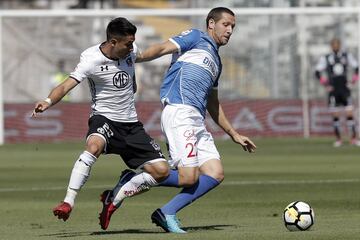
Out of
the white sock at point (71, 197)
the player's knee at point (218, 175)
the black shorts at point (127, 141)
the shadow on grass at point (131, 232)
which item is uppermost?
the black shorts at point (127, 141)

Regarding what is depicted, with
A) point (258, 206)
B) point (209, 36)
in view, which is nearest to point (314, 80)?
point (258, 206)

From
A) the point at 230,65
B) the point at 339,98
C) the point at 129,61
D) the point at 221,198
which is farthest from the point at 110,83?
the point at 230,65

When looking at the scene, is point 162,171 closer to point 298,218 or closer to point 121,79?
point 121,79

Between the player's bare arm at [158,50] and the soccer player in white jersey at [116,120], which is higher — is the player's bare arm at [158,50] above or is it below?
above

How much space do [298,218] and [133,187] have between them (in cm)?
165

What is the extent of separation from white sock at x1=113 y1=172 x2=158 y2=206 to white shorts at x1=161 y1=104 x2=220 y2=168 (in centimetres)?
27

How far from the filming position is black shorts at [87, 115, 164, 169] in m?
10.8

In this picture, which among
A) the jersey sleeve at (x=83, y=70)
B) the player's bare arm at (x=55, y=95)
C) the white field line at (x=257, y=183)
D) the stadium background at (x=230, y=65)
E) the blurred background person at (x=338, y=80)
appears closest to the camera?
the player's bare arm at (x=55, y=95)

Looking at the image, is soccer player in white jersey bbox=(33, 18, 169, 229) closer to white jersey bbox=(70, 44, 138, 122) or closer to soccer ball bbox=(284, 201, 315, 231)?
white jersey bbox=(70, 44, 138, 122)

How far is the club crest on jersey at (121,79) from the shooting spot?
1082 cm

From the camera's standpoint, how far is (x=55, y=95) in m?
10.2

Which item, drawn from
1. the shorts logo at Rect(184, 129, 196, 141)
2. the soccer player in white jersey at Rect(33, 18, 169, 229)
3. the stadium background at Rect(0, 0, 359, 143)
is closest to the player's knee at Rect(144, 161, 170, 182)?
the soccer player in white jersey at Rect(33, 18, 169, 229)

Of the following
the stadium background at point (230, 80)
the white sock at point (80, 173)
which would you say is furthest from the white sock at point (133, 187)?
the stadium background at point (230, 80)

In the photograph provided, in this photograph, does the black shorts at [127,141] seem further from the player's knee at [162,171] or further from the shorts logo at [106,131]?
the player's knee at [162,171]
